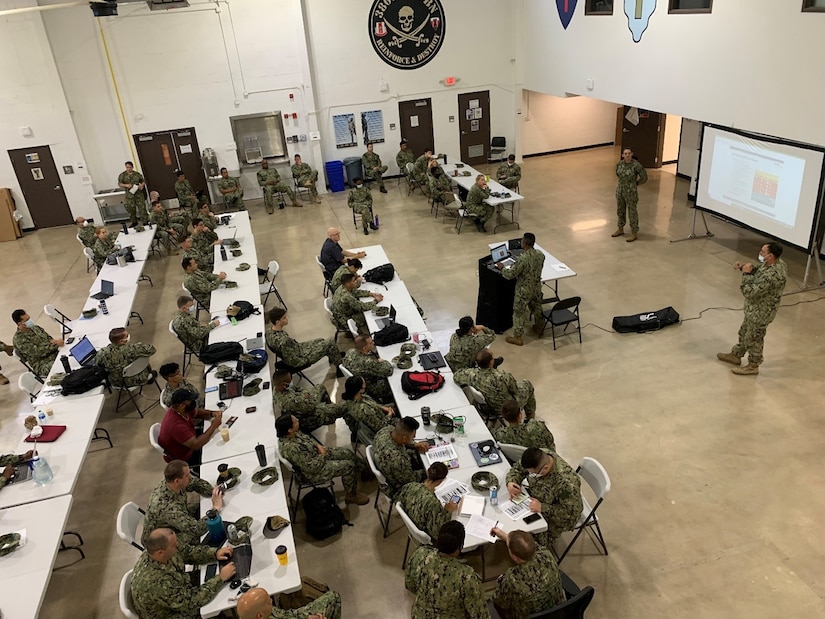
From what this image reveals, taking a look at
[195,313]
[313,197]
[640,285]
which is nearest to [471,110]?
[313,197]

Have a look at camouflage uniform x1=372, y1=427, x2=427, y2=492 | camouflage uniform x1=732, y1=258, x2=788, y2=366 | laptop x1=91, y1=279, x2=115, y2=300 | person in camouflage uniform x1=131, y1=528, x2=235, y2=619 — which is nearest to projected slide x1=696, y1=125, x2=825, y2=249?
camouflage uniform x1=732, y1=258, x2=788, y2=366

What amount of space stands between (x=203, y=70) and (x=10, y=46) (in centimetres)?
415

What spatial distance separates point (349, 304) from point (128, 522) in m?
3.90

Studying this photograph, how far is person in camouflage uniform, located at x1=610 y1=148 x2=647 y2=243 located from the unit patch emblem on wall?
7154 millimetres

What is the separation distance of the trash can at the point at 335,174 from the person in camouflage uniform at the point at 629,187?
7.71 m

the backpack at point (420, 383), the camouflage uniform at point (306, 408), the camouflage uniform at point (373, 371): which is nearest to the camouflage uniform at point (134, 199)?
the camouflage uniform at point (373, 371)

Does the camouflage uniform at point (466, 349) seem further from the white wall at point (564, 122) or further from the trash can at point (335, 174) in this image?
the white wall at point (564, 122)

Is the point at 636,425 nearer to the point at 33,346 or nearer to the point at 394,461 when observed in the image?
the point at 394,461

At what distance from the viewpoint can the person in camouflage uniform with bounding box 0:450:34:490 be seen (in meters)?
5.60

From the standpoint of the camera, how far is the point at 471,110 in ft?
56.6

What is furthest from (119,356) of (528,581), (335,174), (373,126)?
(373,126)

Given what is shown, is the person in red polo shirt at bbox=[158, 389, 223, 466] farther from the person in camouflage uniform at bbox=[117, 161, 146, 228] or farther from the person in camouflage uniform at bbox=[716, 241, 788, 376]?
the person in camouflage uniform at bbox=[117, 161, 146, 228]

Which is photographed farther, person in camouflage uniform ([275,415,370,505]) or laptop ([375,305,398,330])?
laptop ([375,305,398,330])

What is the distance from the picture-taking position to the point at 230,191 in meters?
15.2
